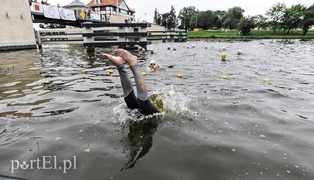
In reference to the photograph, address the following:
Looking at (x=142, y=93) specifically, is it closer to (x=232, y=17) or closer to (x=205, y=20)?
(x=232, y=17)

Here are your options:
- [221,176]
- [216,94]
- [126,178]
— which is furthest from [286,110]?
[126,178]

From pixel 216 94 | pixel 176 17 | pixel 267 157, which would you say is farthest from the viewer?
pixel 176 17

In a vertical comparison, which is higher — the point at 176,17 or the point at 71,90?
the point at 176,17

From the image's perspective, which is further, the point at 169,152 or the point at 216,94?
the point at 216,94

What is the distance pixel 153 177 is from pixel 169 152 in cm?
54

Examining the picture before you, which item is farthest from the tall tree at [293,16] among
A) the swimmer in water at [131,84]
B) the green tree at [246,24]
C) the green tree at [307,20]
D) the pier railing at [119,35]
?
the swimmer in water at [131,84]

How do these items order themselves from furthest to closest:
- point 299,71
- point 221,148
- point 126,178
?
1. point 299,71
2. point 221,148
3. point 126,178

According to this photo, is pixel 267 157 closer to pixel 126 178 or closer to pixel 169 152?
pixel 169 152

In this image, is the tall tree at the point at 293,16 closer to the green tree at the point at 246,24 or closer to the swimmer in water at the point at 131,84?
the green tree at the point at 246,24

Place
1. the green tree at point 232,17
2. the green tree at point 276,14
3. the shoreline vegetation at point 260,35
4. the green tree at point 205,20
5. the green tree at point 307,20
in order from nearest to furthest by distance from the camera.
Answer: the shoreline vegetation at point 260,35
the green tree at point 307,20
the green tree at point 276,14
the green tree at point 232,17
the green tree at point 205,20

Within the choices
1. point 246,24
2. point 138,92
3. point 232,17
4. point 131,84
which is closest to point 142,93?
point 138,92

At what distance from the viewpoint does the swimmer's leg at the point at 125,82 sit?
137 inches

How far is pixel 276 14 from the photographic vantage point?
5700cm

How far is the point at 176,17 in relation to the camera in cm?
11975
